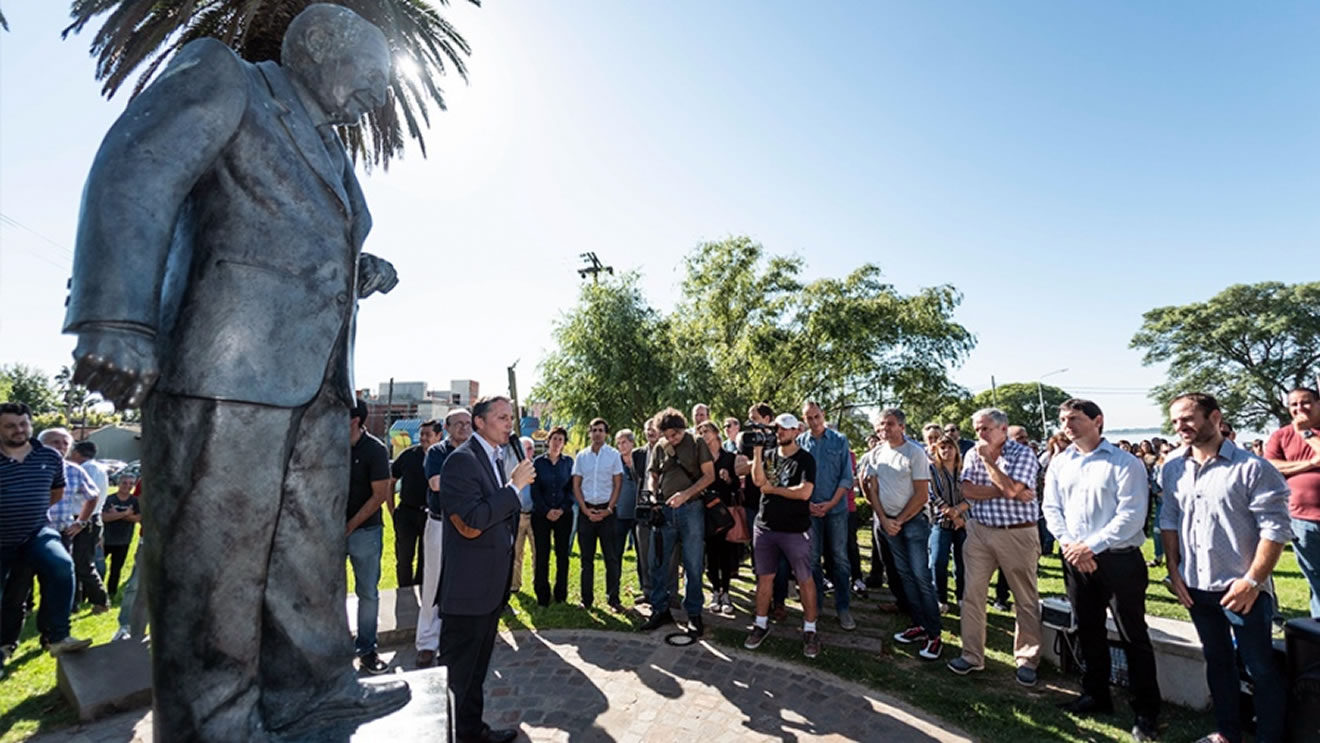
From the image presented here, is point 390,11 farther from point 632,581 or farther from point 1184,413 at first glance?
point 1184,413

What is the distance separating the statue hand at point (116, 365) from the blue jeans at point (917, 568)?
5.95 metres

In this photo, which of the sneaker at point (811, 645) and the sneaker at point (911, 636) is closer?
the sneaker at point (811, 645)

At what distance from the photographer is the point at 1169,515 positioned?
13.2 ft

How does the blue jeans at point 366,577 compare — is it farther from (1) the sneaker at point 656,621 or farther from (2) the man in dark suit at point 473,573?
(1) the sneaker at point 656,621

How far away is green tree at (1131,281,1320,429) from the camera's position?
38.2 metres

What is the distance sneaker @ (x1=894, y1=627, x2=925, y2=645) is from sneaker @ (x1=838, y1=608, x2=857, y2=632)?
0.46 m

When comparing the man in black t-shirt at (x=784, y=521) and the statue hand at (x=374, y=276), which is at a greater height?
the statue hand at (x=374, y=276)

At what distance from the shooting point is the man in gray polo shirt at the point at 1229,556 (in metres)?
3.42

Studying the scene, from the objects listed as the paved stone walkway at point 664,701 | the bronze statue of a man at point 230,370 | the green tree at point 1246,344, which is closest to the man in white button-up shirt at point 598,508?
the paved stone walkway at point 664,701

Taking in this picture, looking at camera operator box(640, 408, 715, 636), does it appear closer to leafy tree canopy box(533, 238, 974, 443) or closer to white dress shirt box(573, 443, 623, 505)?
white dress shirt box(573, 443, 623, 505)

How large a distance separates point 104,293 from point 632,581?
7.68 m

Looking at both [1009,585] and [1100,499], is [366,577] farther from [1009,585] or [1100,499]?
[1100,499]

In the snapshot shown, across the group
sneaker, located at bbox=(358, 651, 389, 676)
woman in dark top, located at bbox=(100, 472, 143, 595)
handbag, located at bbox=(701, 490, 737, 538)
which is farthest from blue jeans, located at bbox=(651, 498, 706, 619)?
woman in dark top, located at bbox=(100, 472, 143, 595)

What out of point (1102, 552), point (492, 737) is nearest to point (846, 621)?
point (1102, 552)
